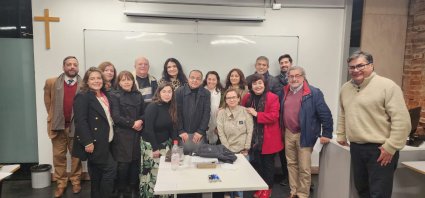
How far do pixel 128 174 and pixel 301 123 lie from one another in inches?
76.2

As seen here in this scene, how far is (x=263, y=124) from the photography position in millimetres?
3074

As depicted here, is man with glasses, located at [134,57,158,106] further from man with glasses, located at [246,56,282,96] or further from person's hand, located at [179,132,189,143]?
man with glasses, located at [246,56,282,96]

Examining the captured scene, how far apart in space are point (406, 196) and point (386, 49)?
202cm

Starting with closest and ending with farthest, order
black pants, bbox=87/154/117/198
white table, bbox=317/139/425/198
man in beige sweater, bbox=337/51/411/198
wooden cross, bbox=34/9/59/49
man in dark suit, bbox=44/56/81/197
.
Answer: man in beige sweater, bbox=337/51/411/198
white table, bbox=317/139/425/198
black pants, bbox=87/154/117/198
man in dark suit, bbox=44/56/81/197
wooden cross, bbox=34/9/59/49

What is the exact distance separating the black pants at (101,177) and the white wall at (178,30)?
1459 mm

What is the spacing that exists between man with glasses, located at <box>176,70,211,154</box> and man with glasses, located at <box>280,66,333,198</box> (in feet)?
2.80

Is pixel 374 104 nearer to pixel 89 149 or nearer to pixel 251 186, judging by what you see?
pixel 251 186

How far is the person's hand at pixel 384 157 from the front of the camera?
217 cm

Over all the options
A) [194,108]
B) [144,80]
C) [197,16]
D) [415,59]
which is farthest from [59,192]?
[415,59]

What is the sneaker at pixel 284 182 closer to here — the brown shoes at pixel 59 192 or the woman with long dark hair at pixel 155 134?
the woman with long dark hair at pixel 155 134

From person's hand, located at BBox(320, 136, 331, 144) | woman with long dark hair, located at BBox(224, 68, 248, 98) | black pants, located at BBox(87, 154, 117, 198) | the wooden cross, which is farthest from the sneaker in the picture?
the wooden cross

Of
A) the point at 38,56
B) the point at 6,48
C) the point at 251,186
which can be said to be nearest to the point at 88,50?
the point at 38,56

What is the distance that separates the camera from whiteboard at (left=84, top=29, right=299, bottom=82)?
145 inches

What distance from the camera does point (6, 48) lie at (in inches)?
147
